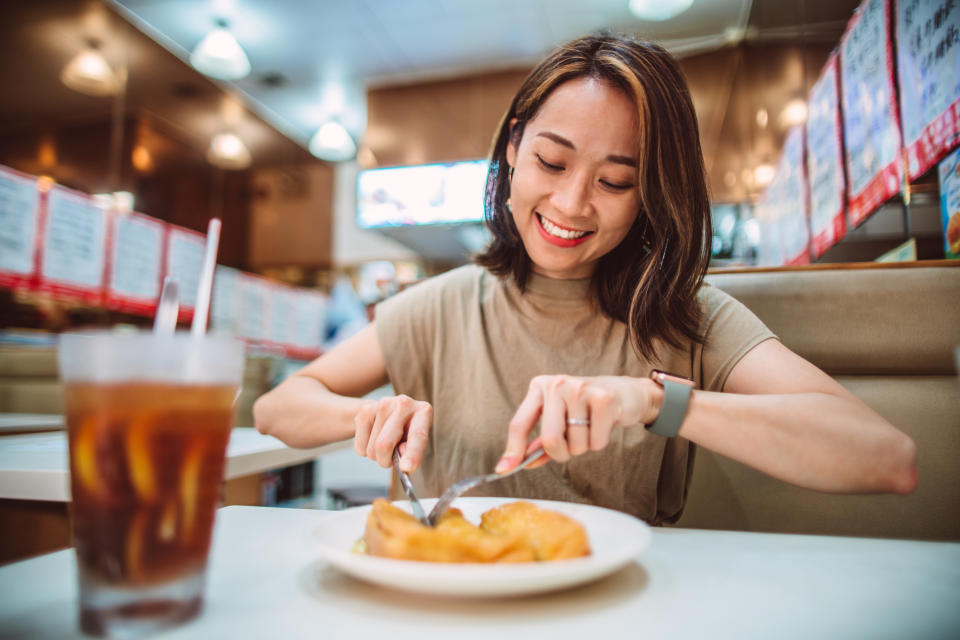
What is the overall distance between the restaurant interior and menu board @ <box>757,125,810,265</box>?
0.08ft

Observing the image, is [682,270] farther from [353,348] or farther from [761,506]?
[353,348]

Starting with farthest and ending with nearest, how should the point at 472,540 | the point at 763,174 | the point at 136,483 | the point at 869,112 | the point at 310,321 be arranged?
the point at 310,321 → the point at 763,174 → the point at 869,112 → the point at 472,540 → the point at 136,483

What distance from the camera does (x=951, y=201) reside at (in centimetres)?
133

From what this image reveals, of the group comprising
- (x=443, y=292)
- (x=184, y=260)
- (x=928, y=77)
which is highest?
(x=184, y=260)

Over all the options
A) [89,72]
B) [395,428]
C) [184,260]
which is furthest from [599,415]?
[89,72]

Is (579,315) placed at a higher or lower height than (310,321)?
lower

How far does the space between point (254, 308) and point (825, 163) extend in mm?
4482

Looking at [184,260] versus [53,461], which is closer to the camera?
[53,461]

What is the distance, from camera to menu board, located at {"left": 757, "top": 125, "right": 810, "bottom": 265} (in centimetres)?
258

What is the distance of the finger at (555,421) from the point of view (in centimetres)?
66

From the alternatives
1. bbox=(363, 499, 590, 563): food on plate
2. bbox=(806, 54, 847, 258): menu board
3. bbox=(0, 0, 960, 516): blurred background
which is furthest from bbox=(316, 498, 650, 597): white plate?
bbox=(0, 0, 960, 516): blurred background

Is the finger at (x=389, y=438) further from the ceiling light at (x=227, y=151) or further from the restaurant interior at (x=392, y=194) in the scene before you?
the ceiling light at (x=227, y=151)

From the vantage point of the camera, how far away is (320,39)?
4.46m

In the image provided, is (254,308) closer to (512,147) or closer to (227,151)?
(227,151)
